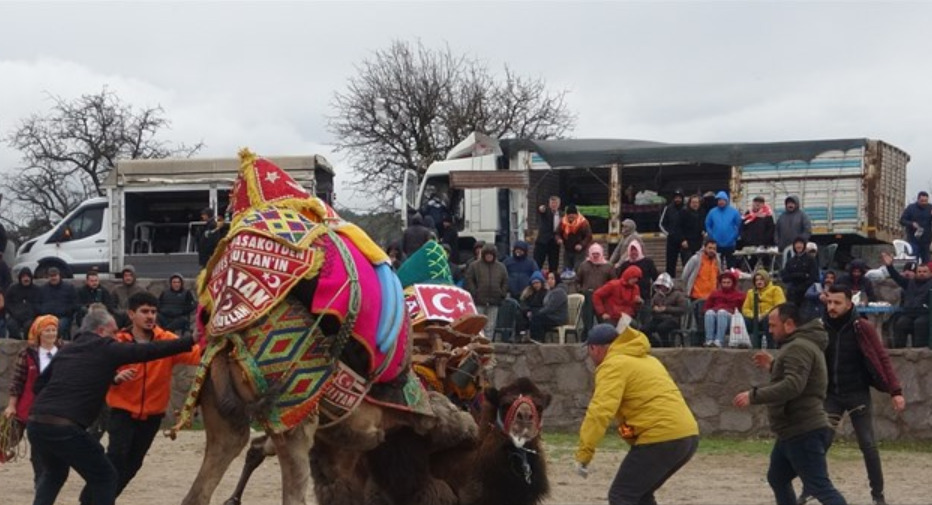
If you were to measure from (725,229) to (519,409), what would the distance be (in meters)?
11.9

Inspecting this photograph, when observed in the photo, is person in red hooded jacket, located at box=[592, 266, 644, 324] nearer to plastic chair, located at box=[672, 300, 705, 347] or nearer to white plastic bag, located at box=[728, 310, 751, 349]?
plastic chair, located at box=[672, 300, 705, 347]

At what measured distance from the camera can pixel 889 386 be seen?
38.9 ft

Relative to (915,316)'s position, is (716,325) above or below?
below

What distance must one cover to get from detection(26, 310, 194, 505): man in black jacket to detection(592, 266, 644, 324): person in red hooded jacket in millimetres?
8601

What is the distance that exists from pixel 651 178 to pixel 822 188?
10.8 feet

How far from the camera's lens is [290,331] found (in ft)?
27.3

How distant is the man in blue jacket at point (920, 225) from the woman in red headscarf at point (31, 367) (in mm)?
12785

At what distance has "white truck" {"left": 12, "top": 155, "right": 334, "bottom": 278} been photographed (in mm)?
26891

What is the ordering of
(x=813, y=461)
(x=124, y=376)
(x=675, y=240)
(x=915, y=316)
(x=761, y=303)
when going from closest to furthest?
(x=124, y=376), (x=813, y=461), (x=915, y=316), (x=761, y=303), (x=675, y=240)

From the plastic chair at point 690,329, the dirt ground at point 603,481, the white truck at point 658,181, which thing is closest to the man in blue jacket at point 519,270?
A: the plastic chair at point 690,329

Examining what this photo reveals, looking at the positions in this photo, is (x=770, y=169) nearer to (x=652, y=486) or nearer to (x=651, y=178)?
(x=651, y=178)

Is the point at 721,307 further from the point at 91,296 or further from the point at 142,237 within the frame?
the point at 142,237

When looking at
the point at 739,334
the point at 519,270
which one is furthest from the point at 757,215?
the point at 739,334

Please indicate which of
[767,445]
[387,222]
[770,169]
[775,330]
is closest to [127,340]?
[775,330]
